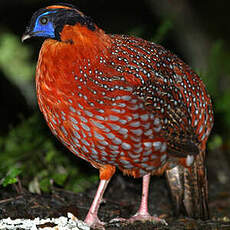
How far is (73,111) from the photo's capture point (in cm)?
355

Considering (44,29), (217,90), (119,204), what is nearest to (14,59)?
(217,90)

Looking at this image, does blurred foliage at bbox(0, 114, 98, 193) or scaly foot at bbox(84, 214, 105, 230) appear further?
blurred foliage at bbox(0, 114, 98, 193)

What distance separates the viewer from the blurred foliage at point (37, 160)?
4920 mm

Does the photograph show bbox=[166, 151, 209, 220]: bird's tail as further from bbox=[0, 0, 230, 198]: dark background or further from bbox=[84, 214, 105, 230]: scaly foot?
bbox=[0, 0, 230, 198]: dark background

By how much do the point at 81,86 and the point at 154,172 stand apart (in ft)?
3.86

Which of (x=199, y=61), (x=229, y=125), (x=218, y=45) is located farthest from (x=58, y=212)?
(x=199, y=61)

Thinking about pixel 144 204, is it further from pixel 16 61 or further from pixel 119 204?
pixel 16 61

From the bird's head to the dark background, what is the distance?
1798mm

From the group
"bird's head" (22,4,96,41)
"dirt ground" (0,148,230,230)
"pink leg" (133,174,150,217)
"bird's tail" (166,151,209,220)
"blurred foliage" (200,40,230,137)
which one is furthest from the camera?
"blurred foliage" (200,40,230,137)

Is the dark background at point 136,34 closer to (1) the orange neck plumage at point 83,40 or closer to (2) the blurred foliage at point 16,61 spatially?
(2) the blurred foliage at point 16,61

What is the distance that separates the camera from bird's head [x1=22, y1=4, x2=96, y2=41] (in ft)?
11.4

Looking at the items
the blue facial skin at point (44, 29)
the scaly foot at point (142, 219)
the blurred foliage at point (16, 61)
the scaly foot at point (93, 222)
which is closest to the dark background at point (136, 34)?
the blurred foliage at point (16, 61)

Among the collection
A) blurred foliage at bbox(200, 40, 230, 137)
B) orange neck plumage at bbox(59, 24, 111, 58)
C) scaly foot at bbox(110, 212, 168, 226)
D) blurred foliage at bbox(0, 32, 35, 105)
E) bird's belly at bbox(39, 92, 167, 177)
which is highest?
blurred foliage at bbox(0, 32, 35, 105)

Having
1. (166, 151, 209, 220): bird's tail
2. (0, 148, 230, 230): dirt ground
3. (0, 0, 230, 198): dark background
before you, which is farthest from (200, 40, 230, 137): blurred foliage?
(166, 151, 209, 220): bird's tail
